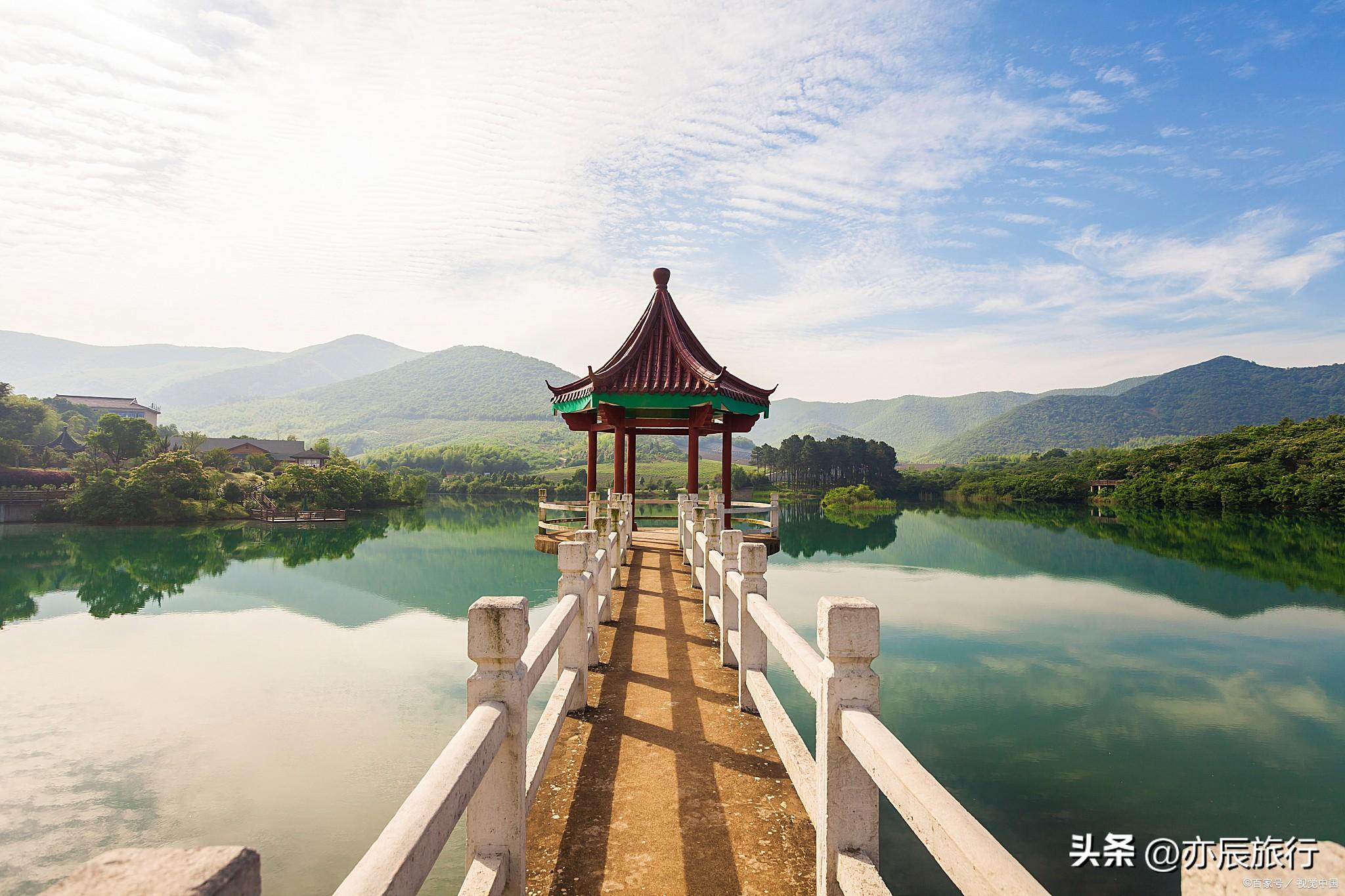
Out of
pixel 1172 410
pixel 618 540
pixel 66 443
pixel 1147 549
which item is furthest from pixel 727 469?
pixel 1172 410

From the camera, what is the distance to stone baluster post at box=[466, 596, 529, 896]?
229cm

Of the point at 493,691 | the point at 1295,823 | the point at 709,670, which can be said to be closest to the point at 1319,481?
the point at 1295,823

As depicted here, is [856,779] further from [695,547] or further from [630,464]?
[630,464]

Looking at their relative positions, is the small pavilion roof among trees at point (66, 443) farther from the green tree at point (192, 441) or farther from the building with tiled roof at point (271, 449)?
the green tree at point (192, 441)

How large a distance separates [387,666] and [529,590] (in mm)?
7336

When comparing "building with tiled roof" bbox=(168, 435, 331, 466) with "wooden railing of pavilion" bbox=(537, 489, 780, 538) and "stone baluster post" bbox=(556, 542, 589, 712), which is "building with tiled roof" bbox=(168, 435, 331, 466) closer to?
"wooden railing of pavilion" bbox=(537, 489, 780, 538)

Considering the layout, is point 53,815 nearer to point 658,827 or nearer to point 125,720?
point 125,720

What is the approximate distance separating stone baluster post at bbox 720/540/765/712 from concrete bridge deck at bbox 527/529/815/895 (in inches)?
6.5

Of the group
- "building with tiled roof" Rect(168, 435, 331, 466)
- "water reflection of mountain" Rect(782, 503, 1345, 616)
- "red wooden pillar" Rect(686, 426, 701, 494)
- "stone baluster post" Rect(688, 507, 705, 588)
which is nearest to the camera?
"stone baluster post" Rect(688, 507, 705, 588)

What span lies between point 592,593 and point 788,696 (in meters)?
6.10

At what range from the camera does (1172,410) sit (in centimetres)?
15475

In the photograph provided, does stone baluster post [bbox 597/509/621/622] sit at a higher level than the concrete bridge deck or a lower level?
higher

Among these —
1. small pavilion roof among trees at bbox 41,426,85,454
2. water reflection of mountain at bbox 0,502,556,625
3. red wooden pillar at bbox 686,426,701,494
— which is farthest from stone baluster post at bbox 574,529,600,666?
small pavilion roof among trees at bbox 41,426,85,454

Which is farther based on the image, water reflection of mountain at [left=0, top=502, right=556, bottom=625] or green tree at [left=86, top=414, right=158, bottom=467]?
green tree at [left=86, top=414, right=158, bottom=467]
